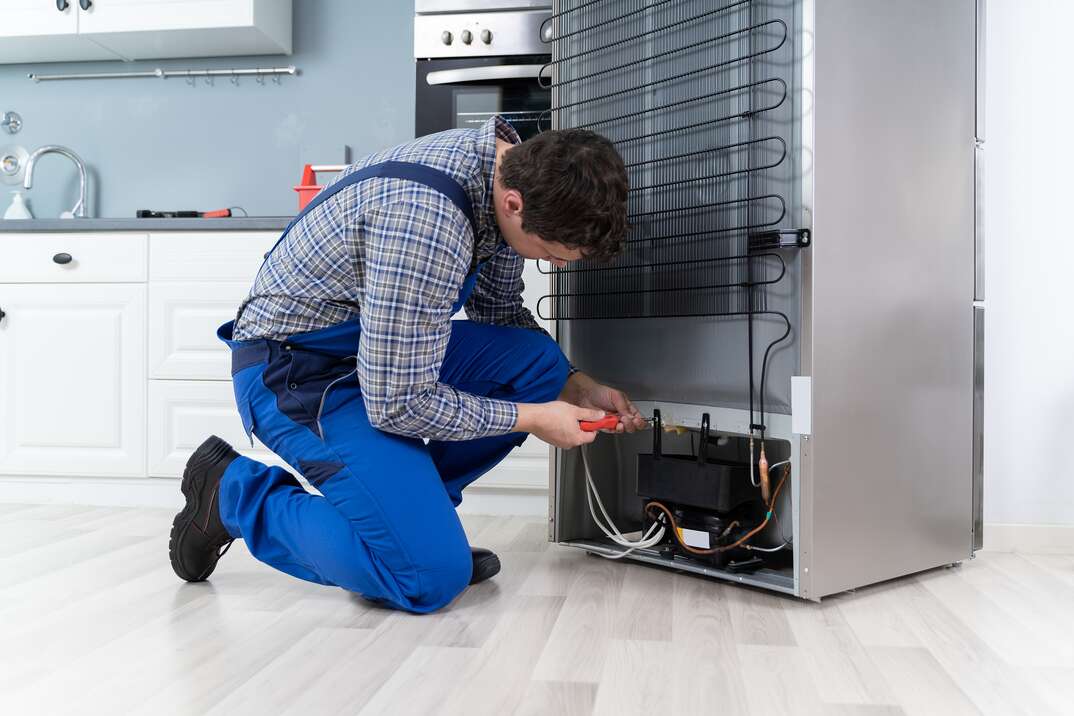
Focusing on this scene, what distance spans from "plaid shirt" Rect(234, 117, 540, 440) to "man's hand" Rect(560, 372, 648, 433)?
28 centimetres

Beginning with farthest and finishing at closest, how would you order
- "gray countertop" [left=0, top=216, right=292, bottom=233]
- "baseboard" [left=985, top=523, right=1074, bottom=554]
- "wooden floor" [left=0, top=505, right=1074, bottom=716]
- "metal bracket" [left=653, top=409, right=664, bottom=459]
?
"gray countertop" [left=0, top=216, right=292, bottom=233]
"baseboard" [left=985, top=523, right=1074, bottom=554]
"metal bracket" [left=653, top=409, right=664, bottom=459]
"wooden floor" [left=0, top=505, right=1074, bottom=716]

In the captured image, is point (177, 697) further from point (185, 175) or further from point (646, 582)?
point (185, 175)

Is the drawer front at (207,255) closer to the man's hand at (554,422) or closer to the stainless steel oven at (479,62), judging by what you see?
the stainless steel oven at (479,62)

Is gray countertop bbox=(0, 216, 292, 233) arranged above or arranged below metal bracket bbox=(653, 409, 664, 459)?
above

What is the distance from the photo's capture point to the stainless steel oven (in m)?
2.54

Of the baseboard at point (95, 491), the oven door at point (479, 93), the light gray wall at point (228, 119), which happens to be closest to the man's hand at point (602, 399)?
the baseboard at point (95, 491)

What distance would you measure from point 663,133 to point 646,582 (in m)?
0.82

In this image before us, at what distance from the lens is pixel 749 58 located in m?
1.56

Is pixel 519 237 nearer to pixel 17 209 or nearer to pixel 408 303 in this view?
pixel 408 303

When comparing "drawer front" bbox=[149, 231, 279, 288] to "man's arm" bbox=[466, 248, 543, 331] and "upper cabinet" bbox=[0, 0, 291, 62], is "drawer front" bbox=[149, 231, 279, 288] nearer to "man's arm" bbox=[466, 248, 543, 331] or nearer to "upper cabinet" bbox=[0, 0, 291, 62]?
"upper cabinet" bbox=[0, 0, 291, 62]

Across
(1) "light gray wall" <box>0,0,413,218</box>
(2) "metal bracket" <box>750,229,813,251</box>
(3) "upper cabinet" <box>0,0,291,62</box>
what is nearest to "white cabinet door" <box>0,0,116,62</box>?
(3) "upper cabinet" <box>0,0,291,62</box>

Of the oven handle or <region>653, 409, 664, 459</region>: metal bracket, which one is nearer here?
<region>653, 409, 664, 459</region>: metal bracket

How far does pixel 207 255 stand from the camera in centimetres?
248

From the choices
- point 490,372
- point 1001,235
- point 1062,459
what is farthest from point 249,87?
point 1062,459
